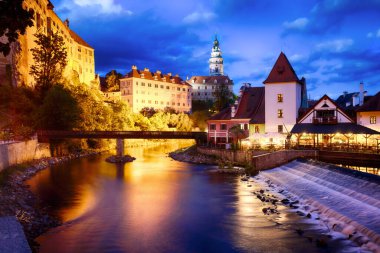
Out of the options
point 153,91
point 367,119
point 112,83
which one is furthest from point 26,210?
point 112,83

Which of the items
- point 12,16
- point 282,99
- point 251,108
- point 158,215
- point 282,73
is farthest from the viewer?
point 251,108

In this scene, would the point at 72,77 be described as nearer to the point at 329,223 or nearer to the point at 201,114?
the point at 201,114

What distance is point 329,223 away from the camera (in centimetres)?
1978

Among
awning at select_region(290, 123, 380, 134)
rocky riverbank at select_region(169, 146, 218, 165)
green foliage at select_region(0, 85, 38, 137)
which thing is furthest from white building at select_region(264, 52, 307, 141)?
green foliage at select_region(0, 85, 38, 137)

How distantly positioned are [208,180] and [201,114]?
257ft

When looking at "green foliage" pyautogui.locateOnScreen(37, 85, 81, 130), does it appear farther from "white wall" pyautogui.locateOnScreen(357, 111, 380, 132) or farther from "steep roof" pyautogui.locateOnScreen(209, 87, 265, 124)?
"white wall" pyautogui.locateOnScreen(357, 111, 380, 132)

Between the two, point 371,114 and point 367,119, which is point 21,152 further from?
point 371,114

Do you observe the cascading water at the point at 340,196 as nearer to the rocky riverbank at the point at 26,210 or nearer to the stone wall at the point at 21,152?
the rocky riverbank at the point at 26,210

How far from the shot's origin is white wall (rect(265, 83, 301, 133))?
4888cm

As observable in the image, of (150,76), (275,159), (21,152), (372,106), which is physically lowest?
(275,159)

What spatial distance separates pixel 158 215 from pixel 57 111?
1470 inches

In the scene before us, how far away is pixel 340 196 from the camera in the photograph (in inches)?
916

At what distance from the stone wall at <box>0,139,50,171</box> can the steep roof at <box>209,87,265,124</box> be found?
83.8ft

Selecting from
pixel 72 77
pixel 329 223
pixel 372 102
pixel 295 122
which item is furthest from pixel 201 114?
pixel 329 223
